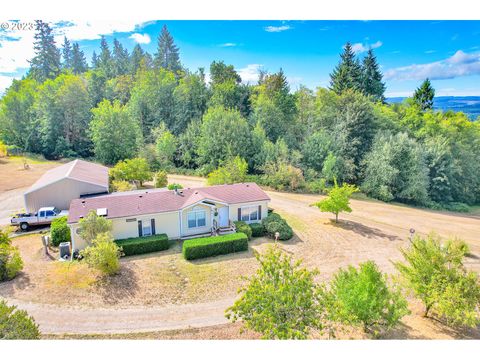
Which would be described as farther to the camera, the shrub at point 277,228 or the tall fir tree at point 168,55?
the tall fir tree at point 168,55

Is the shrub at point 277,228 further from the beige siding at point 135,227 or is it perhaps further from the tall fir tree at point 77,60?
the tall fir tree at point 77,60

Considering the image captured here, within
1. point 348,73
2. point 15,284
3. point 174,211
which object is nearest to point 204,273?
point 174,211

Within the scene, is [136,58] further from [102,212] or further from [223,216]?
[223,216]

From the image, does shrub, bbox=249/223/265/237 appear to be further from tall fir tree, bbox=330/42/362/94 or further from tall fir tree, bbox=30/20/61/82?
tall fir tree, bbox=30/20/61/82

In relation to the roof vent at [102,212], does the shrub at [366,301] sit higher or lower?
lower

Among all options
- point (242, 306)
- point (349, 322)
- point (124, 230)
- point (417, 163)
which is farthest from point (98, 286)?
point (417, 163)

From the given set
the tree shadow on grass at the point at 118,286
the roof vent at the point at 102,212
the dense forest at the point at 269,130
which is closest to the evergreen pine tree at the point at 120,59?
the dense forest at the point at 269,130

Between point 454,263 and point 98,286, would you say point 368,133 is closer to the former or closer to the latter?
point 454,263
